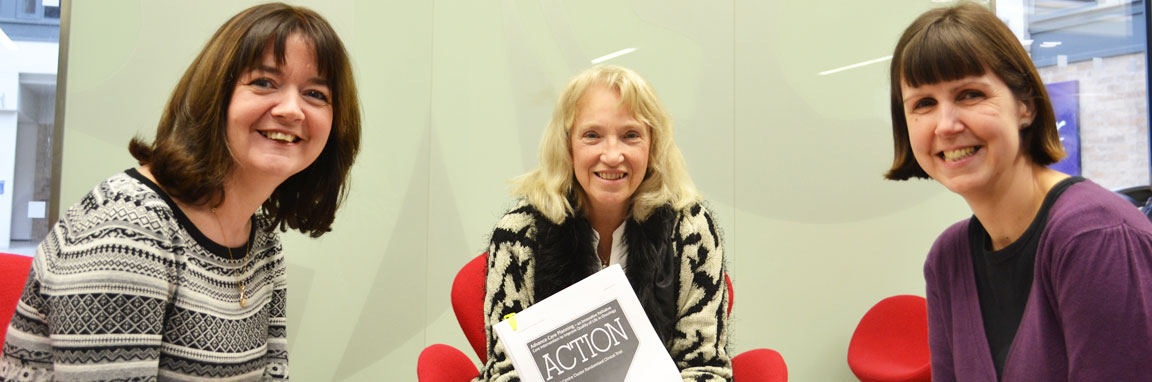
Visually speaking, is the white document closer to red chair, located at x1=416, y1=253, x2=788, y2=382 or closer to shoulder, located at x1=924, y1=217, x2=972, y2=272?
red chair, located at x1=416, y1=253, x2=788, y2=382

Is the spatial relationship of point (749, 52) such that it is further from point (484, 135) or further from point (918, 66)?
point (918, 66)

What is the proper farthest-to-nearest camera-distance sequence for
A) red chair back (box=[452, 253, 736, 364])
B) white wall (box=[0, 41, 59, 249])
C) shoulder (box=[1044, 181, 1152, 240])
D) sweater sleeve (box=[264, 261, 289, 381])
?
white wall (box=[0, 41, 59, 249]) → red chair back (box=[452, 253, 736, 364]) → sweater sleeve (box=[264, 261, 289, 381]) → shoulder (box=[1044, 181, 1152, 240])

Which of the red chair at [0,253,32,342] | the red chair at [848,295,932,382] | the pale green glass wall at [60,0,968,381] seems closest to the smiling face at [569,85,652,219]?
the pale green glass wall at [60,0,968,381]

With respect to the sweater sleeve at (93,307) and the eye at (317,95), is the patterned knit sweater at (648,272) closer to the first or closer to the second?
the eye at (317,95)

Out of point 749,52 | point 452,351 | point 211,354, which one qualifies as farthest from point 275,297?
point 749,52

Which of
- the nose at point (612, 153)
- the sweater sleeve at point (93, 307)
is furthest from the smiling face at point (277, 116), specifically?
the nose at point (612, 153)

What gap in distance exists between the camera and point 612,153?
7.32ft

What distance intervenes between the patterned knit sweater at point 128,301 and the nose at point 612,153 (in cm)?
106

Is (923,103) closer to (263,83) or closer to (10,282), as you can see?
(263,83)

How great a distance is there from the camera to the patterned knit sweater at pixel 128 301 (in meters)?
1.35

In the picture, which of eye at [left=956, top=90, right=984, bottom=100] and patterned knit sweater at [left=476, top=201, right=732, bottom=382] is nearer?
eye at [left=956, top=90, right=984, bottom=100]

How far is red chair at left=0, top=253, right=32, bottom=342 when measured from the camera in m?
2.23

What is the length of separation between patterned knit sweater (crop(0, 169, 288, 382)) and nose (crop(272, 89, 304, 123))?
0.28m

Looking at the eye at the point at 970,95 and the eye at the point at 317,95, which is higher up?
the eye at the point at 970,95
